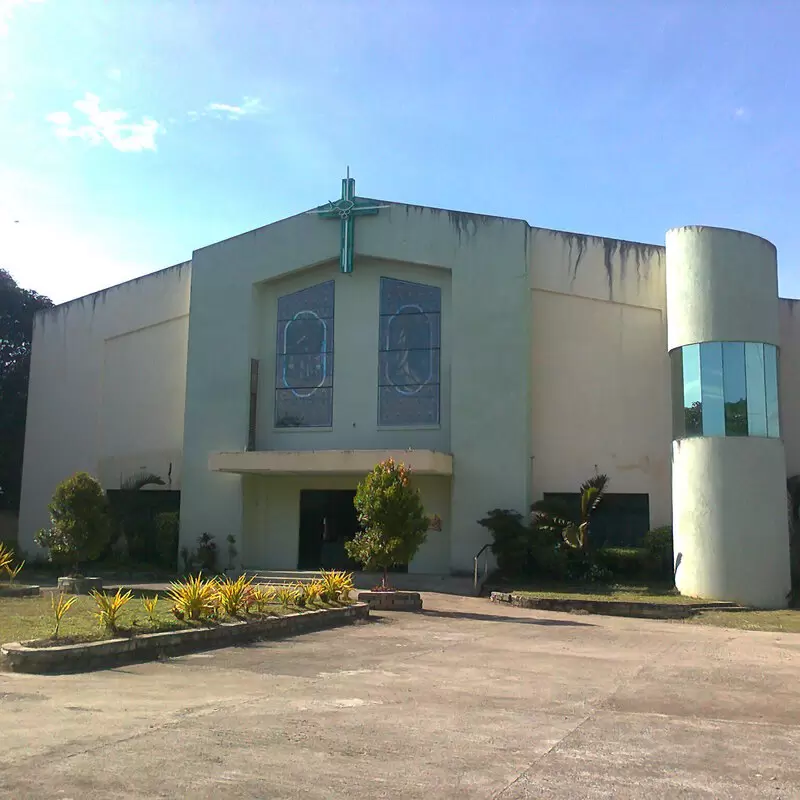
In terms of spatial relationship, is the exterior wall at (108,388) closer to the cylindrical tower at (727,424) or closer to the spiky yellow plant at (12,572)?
the spiky yellow plant at (12,572)

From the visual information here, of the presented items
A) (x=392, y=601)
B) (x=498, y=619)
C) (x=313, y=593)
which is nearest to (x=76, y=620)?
(x=313, y=593)

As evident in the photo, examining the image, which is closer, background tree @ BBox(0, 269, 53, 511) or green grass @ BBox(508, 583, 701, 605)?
green grass @ BBox(508, 583, 701, 605)

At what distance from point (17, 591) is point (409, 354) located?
41.6 feet

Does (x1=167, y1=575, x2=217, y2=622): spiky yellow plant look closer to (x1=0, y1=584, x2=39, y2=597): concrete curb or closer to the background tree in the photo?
(x1=0, y1=584, x2=39, y2=597): concrete curb

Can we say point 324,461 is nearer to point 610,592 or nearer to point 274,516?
point 274,516

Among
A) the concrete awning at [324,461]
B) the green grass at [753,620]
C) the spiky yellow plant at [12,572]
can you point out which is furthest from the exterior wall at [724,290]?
the spiky yellow plant at [12,572]

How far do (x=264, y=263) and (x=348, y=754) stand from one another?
22.5 m

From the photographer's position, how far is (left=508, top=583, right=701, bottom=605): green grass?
62.8 ft

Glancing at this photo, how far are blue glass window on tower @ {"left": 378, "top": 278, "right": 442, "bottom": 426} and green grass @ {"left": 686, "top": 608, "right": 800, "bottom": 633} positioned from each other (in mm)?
9815

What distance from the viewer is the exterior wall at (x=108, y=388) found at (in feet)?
93.7

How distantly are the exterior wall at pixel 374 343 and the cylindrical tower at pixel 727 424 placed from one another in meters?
4.48

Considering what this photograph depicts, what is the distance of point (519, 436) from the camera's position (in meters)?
23.9

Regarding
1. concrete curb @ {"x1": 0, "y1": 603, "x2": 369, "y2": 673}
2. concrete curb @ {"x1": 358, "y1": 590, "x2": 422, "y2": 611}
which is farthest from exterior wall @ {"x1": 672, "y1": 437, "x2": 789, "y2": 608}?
concrete curb @ {"x1": 0, "y1": 603, "x2": 369, "y2": 673}

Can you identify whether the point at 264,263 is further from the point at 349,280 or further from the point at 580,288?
the point at 580,288
